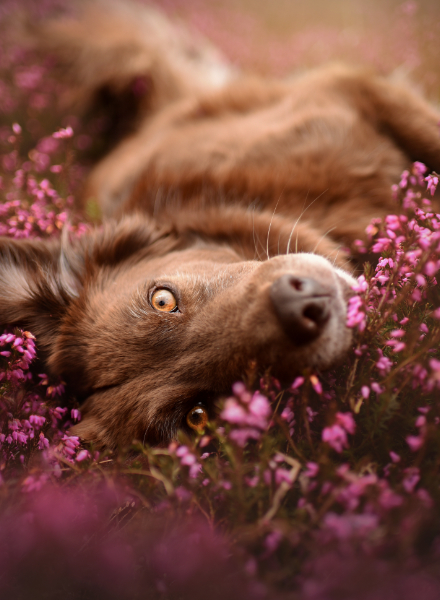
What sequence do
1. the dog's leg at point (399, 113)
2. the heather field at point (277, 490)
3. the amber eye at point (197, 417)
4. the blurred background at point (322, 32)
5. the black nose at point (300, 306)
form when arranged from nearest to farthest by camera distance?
the heather field at point (277, 490) < the black nose at point (300, 306) < the amber eye at point (197, 417) < the dog's leg at point (399, 113) < the blurred background at point (322, 32)

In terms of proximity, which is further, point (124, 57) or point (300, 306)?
point (124, 57)

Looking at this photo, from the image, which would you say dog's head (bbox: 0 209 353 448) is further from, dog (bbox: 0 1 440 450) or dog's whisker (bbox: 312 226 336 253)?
dog's whisker (bbox: 312 226 336 253)

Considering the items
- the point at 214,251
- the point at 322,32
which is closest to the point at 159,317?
the point at 214,251

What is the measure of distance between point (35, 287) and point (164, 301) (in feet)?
3.18

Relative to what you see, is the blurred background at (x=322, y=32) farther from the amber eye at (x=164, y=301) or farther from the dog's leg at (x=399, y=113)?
the amber eye at (x=164, y=301)

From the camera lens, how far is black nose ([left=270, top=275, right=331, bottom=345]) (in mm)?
1543

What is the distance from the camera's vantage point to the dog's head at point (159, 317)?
1631 millimetres

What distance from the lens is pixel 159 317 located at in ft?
6.65

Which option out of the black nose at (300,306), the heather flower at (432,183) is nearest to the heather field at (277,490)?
the heather flower at (432,183)

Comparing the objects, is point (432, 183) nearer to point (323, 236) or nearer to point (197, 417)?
point (323, 236)

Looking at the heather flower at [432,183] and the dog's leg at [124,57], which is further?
the dog's leg at [124,57]

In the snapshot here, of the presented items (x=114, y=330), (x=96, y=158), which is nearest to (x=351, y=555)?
→ (x=114, y=330)

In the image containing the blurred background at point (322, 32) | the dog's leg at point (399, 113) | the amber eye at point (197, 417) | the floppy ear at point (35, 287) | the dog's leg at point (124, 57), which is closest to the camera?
the amber eye at point (197, 417)

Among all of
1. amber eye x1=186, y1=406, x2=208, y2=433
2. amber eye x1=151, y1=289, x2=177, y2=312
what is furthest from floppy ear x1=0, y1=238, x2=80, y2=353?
amber eye x1=186, y1=406, x2=208, y2=433
